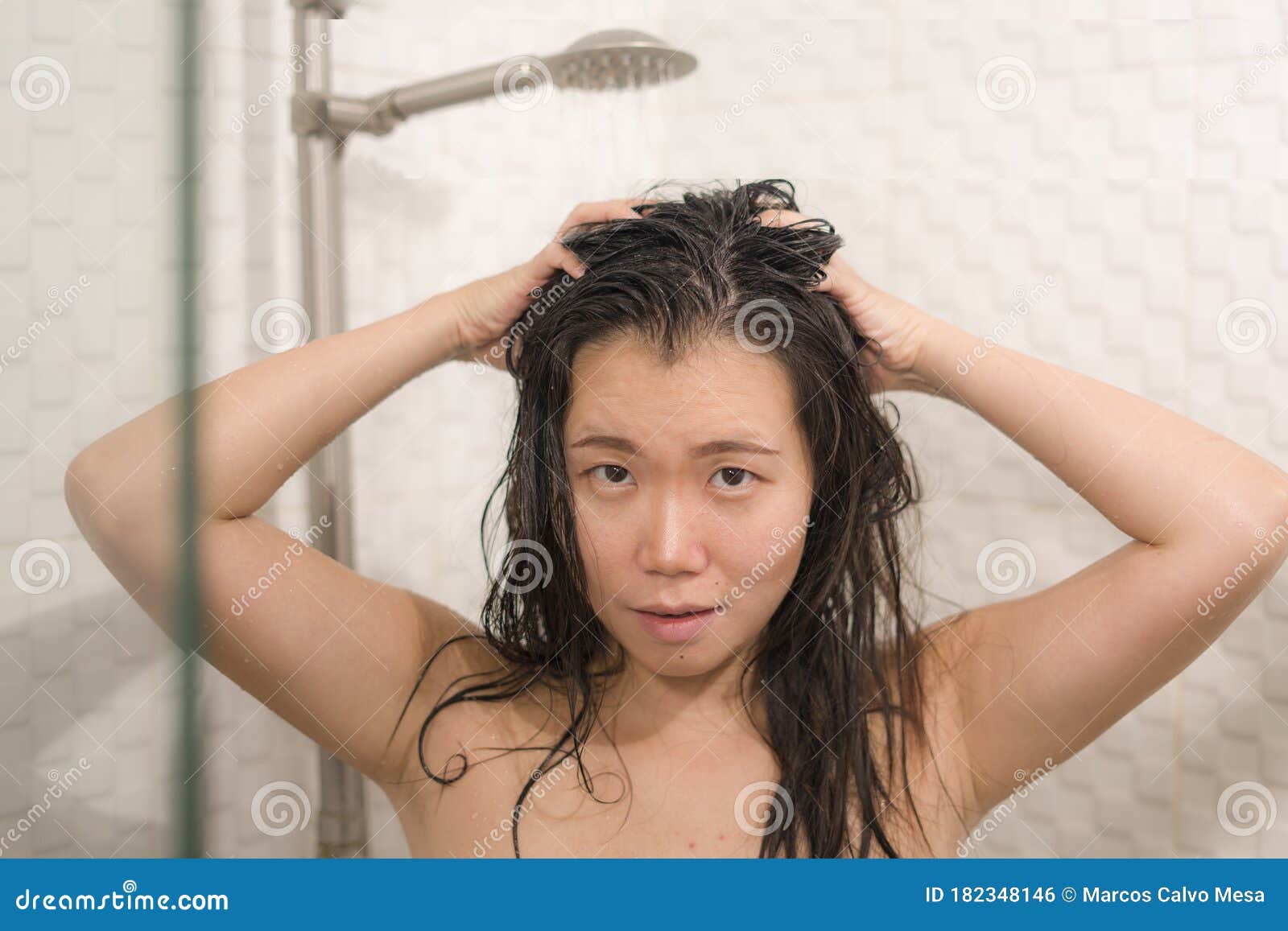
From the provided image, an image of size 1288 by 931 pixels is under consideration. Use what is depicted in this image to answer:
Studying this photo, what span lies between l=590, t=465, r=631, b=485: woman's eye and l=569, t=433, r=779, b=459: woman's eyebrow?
0.04 ft

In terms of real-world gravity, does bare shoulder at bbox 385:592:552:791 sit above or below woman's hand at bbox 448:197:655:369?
below

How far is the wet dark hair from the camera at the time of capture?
25.8 inches

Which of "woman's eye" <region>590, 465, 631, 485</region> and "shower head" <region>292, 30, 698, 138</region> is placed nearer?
"woman's eye" <region>590, 465, 631, 485</region>

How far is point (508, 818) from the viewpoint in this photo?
70 cm

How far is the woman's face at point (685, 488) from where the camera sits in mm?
611

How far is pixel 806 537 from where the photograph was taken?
0.70 meters

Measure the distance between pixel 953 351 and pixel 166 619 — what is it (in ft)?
1.65

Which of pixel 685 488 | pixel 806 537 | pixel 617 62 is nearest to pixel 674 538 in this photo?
pixel 685 488

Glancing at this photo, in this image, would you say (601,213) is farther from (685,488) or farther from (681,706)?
(681,706)

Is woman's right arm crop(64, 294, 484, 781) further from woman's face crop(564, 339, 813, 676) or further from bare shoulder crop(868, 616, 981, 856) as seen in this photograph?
bare shoulder crop(868, 616, 981, 856)

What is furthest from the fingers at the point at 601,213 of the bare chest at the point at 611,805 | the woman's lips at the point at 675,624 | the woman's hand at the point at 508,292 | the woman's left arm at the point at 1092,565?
the bare chest at the point at 611,805

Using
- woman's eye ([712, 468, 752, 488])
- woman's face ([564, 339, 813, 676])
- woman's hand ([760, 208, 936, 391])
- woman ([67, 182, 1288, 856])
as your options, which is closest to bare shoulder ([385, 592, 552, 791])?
woman ([67, 182, 1288, 856])

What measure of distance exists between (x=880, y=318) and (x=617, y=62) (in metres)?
0.39
